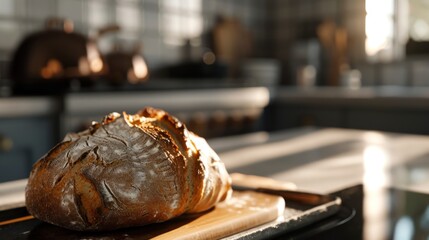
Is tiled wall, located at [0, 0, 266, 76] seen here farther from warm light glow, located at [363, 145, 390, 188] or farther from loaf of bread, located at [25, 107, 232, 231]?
loaf of bread, located at [25, 107, 232, 231]

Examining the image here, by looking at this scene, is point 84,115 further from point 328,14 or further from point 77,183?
point 328,14

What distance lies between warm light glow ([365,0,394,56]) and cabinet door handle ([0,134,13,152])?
2.10 m

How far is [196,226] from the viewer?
0.46 m

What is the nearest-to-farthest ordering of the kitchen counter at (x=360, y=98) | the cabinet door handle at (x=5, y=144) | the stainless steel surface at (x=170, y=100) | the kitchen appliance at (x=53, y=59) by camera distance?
the cabinet door handle at (x=5, y=144) → the stainless steel surface at (x=170, y=100) → the kitchen appliance at (x=53, y=59) → the kitchen counter at (x=360, y=98)

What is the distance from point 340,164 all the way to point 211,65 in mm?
1831

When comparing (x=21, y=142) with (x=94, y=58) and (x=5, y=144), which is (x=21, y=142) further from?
(x=94, y=58)

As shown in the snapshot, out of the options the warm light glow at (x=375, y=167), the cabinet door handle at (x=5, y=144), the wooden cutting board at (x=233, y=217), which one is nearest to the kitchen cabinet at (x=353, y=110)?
the warm light glow at (x=375, y=167)

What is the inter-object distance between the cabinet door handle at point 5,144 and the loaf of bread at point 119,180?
1.14m

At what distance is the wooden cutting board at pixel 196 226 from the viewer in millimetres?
433

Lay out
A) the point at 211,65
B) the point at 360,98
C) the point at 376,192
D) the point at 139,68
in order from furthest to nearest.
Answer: the point at 211,65 < the point at 139,68 < the point at 360,98 < the point at 376,192

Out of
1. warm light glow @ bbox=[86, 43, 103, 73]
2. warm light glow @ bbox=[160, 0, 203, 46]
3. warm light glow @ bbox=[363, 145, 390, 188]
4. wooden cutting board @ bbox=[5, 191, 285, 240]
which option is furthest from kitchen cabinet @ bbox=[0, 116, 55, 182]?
warm light glow @ bbox=[160, 0, 203, 46]

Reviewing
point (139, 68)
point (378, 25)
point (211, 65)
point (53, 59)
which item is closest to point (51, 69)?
point (53, 59)

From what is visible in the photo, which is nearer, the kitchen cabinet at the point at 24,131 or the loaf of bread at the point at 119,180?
the loaf of bread at the point at 119,180

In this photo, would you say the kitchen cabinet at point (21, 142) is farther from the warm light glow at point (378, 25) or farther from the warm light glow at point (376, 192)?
the warm light glow at point (378, 25)
